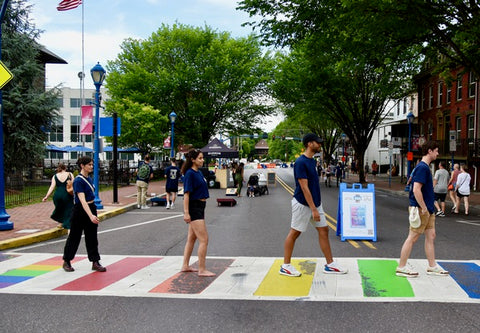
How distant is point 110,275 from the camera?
6438 millimetres

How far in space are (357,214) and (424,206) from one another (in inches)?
139

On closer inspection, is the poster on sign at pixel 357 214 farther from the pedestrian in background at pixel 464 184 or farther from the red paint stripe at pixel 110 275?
the pedestrian in background at pixel 464 184

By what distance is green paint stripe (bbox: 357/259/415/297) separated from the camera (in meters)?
5.37

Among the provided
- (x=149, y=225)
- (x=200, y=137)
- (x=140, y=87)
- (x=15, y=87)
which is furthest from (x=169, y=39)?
(x=149, y=225)

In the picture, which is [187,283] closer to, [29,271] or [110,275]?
[110,275]

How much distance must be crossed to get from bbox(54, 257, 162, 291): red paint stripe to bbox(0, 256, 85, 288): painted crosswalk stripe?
841 mm

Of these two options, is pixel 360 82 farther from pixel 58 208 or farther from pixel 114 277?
pixel 114 277

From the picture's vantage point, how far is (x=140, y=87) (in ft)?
130

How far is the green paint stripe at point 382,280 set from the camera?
5.37 meters

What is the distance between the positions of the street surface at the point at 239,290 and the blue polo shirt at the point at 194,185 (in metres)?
1.18

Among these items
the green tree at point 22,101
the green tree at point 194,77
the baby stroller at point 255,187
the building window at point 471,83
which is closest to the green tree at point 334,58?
the building window at point 471,83

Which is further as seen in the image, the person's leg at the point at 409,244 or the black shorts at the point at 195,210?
the black shorts at the point at 195,210

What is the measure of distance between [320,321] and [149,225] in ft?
27.2

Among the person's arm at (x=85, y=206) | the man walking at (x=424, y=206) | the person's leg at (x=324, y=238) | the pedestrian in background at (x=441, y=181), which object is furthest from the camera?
the pedestrian in background at (x=441, y=181)
